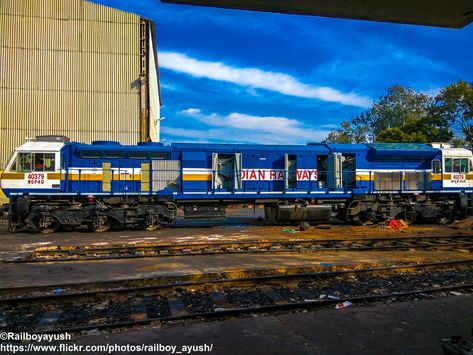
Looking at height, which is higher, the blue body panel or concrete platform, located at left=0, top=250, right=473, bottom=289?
the blue body panel

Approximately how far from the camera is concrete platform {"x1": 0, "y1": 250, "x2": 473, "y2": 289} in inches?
320

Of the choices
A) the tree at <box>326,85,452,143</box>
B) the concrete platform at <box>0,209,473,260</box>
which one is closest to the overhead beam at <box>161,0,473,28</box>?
the concrete platform at <box>0,209,473,260</box>

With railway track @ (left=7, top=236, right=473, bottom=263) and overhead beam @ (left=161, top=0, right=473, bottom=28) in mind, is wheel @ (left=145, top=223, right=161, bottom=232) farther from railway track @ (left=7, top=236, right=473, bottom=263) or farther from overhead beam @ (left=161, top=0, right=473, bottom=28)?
overhead beam @ (left=161, top=0, right=473, bottom=28)

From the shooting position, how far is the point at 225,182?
17859 millimetres

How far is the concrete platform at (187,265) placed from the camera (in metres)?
8.14

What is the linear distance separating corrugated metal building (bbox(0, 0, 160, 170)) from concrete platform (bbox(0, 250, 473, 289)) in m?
21.8

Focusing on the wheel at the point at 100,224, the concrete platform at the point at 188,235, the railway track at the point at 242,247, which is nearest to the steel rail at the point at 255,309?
the railway track at the point at 242,247

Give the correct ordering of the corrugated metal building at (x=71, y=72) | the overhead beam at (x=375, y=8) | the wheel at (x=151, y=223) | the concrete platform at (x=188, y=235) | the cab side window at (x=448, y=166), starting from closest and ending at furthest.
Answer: the overhead beam at (x=375, y=8) < the concrete platform at (x=188, y=235) < the wheel at (x=151, y=223) < the cab side window at (x=448, y=166) < the corrugated metal building at (x=71, y=72)

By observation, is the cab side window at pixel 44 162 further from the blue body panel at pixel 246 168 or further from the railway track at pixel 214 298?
the railway track at pixel 214 298

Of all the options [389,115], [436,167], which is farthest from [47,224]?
[389,115]

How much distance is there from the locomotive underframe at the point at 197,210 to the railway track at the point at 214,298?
9.25 metres

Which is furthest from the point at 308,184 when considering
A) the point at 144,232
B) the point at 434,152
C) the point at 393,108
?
the point at 393,108

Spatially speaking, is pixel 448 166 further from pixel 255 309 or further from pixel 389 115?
pixel 389 115

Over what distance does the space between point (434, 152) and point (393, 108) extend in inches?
1910
